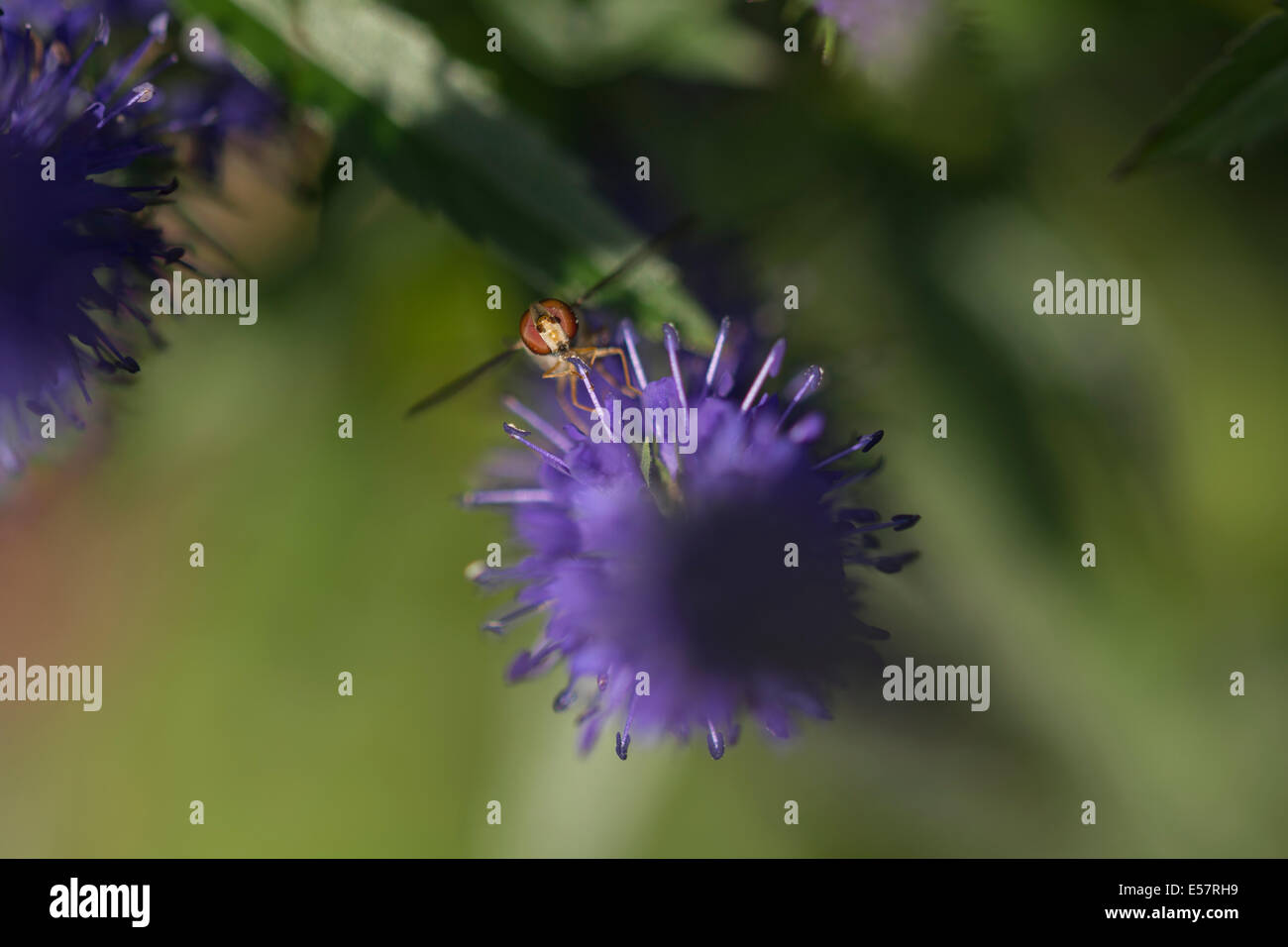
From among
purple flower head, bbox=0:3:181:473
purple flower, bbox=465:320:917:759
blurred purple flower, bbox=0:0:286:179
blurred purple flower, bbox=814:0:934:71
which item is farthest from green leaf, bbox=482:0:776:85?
purple flower, bbox=465:320:917:759

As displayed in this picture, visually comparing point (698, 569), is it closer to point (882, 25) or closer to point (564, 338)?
point (564, 338)

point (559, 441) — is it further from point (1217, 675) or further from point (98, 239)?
point (1217, 675)

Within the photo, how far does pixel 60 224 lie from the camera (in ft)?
2.63

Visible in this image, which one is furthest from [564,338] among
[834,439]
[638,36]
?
[638,36]

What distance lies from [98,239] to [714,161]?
0.72 m

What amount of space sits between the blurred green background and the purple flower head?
232 mm

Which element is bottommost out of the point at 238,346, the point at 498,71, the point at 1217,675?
the point at 1217,675

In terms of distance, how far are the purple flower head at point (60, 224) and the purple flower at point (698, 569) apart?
44 centimetres

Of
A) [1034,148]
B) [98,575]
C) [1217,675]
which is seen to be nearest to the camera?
[1034,148]

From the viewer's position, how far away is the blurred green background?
3.76ft

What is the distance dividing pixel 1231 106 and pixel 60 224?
3.29 feet

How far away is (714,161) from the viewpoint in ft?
3.94

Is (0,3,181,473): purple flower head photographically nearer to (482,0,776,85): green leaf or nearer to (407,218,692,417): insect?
(407,218,692,417): insect
